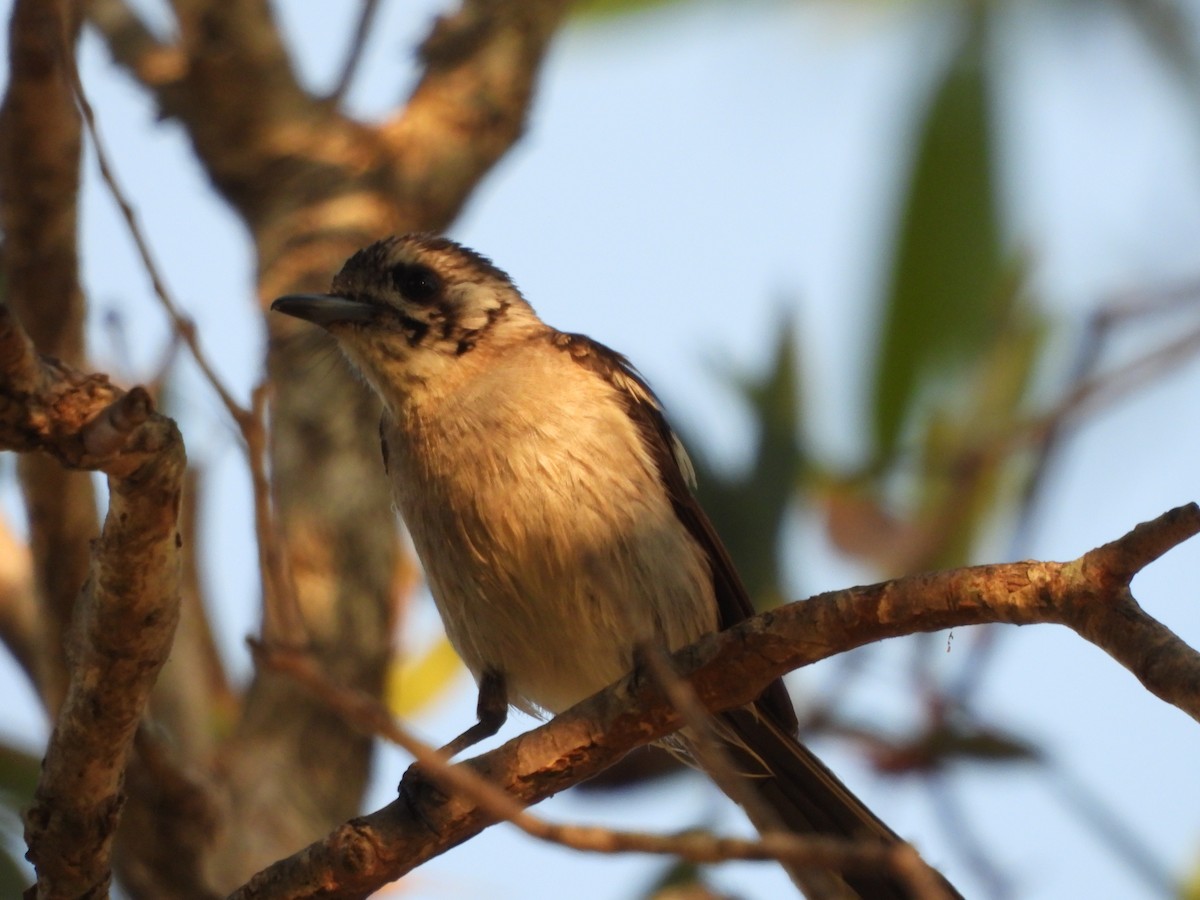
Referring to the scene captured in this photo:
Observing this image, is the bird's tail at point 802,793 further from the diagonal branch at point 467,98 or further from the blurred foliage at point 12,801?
the diagonal branch at point 467,98

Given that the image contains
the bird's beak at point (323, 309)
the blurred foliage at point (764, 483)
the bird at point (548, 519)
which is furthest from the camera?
the blurred foliage at point (764, 483)

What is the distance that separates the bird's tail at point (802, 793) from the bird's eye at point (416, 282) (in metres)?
1.77

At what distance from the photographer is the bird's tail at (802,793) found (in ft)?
13.4

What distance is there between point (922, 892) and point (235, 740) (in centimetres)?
403

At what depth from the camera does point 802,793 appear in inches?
173

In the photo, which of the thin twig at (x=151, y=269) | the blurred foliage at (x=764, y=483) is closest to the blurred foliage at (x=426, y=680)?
the blurred foliage at (x=764, y=483)

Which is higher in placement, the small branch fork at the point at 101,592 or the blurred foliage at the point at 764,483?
the blurred foliage at the point at 764,483

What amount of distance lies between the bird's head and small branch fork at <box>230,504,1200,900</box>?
1858 millimetres

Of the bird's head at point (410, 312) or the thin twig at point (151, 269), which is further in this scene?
the bird's head at point (410, 312)

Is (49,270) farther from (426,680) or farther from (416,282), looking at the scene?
(426,680)

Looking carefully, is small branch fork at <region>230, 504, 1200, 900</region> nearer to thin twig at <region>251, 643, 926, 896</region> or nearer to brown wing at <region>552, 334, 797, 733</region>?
thin twig at <region>251, 643, 926, 896</region>

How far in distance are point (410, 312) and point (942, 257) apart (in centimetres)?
249

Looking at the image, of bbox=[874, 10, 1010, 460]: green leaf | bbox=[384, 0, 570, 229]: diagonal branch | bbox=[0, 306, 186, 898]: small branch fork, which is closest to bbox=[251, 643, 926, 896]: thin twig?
bbox=[0, 306, 186, 898]: small branch fork

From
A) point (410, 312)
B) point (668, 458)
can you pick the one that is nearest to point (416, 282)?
point (410, 312)
